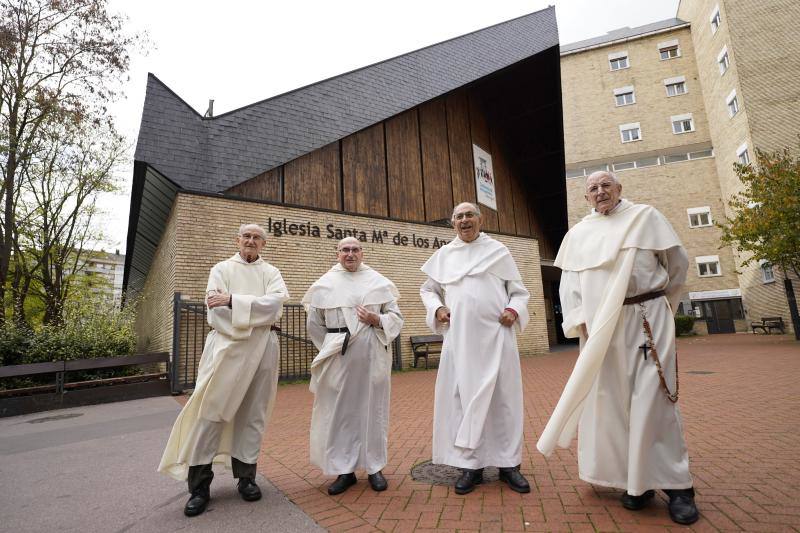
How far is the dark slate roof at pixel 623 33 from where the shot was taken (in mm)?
32000

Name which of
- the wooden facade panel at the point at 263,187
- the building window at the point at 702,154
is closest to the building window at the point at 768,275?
the building window at the point at 702,154

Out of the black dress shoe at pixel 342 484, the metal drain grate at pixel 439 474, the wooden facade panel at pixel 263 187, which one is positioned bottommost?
the metal drain grate at pixel 439 474

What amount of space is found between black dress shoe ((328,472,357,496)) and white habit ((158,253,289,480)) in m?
0.58

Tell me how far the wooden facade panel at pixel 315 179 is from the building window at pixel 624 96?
28.0 meters

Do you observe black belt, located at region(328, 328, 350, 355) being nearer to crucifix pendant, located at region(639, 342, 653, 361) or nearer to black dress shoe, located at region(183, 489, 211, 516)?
black dress shoe, located at region(183, 489, 211, 516)

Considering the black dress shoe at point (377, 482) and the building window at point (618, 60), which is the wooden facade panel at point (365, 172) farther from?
the building window at point (618, 60)

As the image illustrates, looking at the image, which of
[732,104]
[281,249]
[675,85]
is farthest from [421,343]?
[675,85]

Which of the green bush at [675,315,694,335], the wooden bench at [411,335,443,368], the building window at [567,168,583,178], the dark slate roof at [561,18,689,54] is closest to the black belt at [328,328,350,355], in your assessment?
the wooden bench at [411,335,443,368]

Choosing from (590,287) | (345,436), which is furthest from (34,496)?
(590,287)

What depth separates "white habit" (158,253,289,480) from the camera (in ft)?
9.34

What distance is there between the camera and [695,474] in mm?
2936

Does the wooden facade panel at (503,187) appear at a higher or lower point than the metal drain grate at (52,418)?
higher

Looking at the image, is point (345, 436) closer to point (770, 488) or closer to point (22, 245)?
point (770, 488)

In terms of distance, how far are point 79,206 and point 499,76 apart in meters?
18.9
